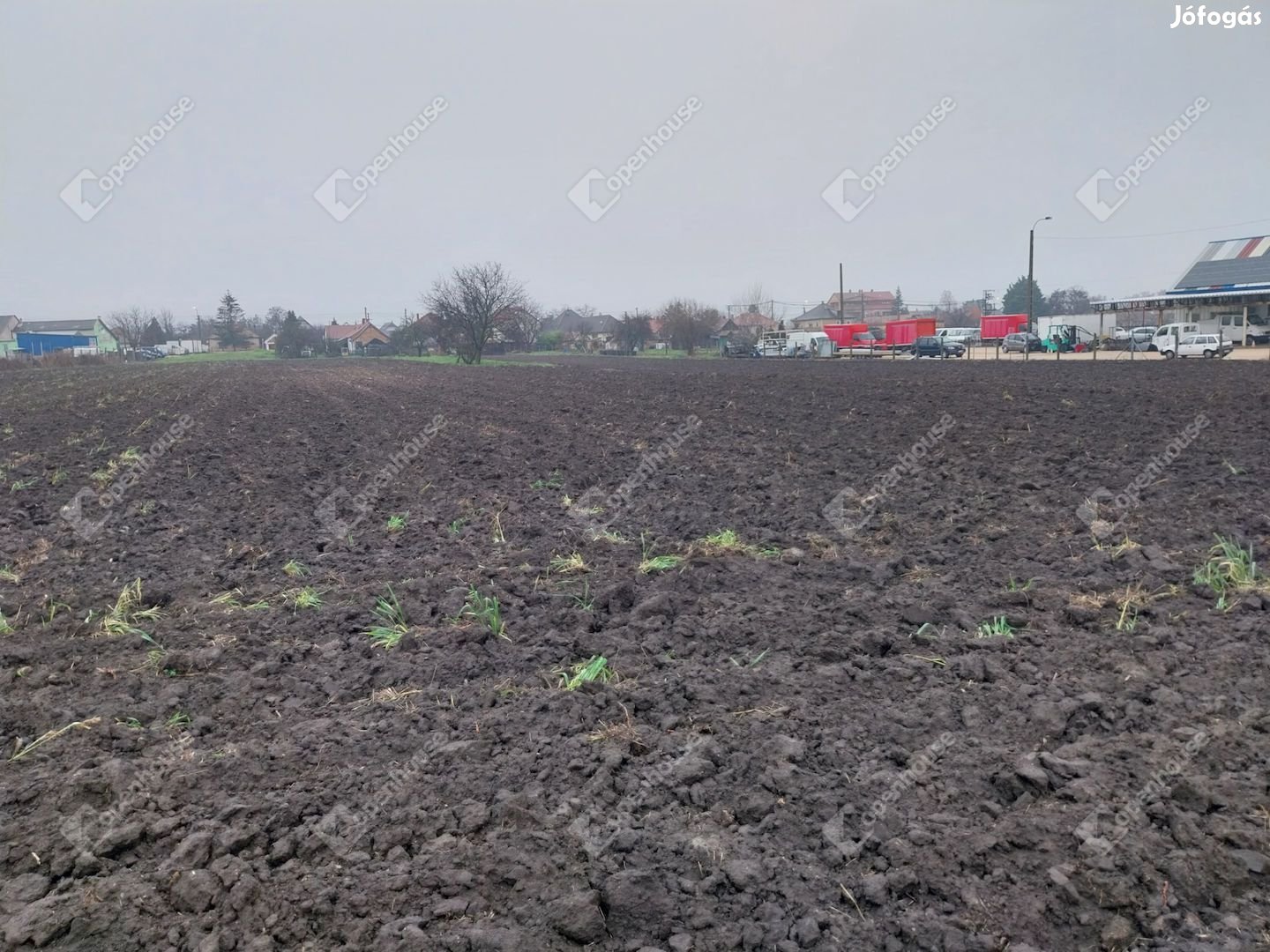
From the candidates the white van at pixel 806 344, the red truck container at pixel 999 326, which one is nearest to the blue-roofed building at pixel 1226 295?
the red truck container at pixel 999 326

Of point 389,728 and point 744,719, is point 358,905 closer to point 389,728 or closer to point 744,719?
point 389,728

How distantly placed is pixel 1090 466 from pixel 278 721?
9.08 meters

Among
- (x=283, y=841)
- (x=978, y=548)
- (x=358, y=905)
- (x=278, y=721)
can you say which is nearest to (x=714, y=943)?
(x=358, y=905)

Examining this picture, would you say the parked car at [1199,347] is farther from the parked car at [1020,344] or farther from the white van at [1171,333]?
the parked car at [1020,344]

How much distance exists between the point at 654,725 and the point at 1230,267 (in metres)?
68.2

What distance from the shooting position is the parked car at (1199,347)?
3794 centimetres

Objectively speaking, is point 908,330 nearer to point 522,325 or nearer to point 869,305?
point 522,325

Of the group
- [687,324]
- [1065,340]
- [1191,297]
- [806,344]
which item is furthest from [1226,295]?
[687,324]

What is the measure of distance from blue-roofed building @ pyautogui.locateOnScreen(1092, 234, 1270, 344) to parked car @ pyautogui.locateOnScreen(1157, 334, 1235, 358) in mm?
10608

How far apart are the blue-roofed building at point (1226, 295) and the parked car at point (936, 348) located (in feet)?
47.7

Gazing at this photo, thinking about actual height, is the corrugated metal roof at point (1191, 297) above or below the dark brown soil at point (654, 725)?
above

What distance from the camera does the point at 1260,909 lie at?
260cm

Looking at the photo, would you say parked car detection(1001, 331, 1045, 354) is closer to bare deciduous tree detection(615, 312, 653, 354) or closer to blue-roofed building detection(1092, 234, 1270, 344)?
blue-roofed building detection(1092, 234, 1270, 344)

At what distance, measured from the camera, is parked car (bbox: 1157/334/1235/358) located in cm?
3794
